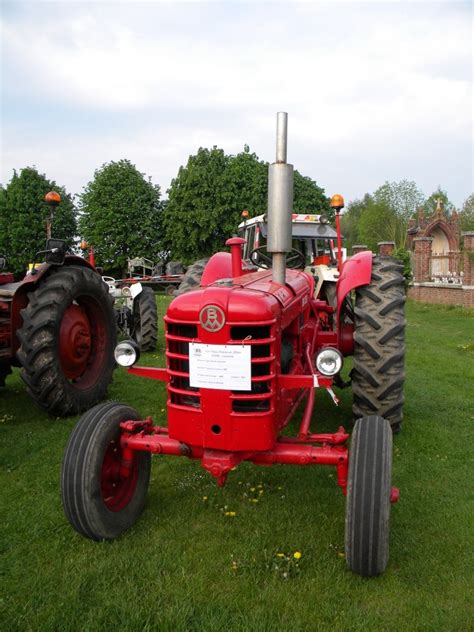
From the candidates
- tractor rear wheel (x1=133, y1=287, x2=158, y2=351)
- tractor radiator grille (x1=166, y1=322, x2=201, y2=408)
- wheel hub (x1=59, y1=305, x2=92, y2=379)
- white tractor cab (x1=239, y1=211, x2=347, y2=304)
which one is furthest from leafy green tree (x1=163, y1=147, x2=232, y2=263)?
tractor radiator grille (x1=166, y1=322, x2=201, y2=408)

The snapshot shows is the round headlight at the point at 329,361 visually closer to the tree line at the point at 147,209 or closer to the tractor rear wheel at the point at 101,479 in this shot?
the tractor rear wheel at the point at 101,479

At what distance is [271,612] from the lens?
241 cm

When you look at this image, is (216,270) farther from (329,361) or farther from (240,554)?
(240,554)

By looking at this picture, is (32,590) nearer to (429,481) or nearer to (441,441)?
(429,481)

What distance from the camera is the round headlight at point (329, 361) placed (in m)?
2.81

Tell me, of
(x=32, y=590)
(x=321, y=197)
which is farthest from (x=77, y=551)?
(x=321, y=197)

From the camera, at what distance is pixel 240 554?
2859 mm

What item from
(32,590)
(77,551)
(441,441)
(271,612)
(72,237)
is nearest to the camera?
(271,612)

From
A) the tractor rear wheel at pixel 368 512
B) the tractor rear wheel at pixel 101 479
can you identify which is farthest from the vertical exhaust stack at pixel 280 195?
the tractor rear wheel at pixel 101 479

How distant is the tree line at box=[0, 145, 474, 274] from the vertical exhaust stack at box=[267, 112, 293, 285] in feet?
87.9

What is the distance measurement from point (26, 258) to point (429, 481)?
31662 mm

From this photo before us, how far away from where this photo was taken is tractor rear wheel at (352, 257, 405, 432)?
4059mm

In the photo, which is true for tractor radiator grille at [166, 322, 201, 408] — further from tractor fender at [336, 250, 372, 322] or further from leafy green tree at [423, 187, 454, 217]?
leafy green tree at [423, 187, 454, 217]

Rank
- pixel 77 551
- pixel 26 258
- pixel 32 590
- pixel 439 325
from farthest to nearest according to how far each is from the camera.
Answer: pixel 26 258, pixel 439 325, pixel 77 551, pixel 32 590
